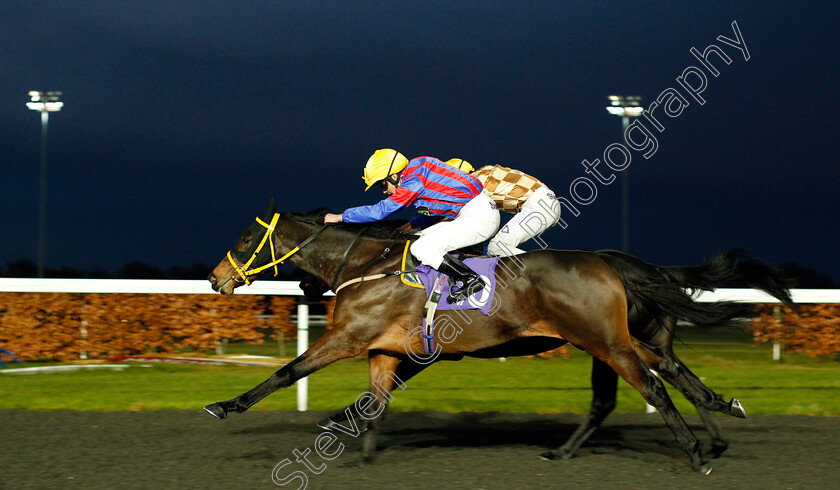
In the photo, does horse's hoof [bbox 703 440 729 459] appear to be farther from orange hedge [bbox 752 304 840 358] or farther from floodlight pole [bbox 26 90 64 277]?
floodlight pole [bbox 26 90 64 277]

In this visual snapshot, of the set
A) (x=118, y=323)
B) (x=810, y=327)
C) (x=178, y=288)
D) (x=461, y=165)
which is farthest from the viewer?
(x=810, y=327)

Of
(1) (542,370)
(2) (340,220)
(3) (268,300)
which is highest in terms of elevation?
(2) (340,220)

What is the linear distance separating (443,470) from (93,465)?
179 centimetres

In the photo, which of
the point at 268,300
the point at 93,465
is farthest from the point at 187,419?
the point at 268,300

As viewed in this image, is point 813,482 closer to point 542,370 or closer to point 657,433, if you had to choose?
point 657,433

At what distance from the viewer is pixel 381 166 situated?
4473 mm

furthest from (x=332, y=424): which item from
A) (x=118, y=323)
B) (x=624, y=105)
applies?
(x=624, y=105)

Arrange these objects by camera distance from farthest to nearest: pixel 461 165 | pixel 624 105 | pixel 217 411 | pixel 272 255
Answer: pixel 624 105, pixel 461 165, pixel 272 255, pixel 217 411

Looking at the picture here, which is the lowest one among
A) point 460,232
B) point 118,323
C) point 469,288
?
point 118,323

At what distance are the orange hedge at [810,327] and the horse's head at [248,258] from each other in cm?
590

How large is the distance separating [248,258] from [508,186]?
1.63 m

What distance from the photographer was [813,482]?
12.3ft

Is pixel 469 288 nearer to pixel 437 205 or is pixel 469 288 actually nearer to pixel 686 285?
pixel 437 205

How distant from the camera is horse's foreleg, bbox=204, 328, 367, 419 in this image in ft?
13.7
